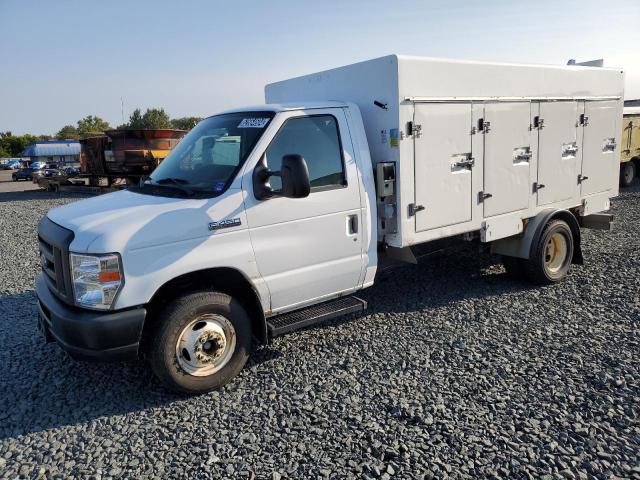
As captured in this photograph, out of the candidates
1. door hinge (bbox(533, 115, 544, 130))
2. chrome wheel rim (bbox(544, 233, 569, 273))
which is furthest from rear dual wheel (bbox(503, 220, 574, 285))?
door hinge (bbox(533, 115, 544, 130))

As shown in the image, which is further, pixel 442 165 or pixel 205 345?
pixel 442 165

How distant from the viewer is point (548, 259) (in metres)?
6.99

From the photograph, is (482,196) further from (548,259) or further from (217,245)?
(217,245)

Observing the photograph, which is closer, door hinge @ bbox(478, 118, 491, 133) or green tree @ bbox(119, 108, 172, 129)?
door hinge @ bbox(478, 118, 491, 133)

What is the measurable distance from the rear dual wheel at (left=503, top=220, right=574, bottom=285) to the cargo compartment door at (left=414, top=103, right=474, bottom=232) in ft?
4.41

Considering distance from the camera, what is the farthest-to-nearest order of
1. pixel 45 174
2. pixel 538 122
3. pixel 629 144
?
pixel 45 174, pixel 629 144, pixel 538 122

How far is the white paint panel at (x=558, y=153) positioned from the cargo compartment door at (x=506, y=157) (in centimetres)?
28

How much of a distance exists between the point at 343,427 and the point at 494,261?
520 centimetres

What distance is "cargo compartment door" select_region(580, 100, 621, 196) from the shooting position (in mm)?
7141

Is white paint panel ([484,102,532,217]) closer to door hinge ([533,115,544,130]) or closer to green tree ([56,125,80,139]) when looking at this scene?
door hinge ([533,115,544,130])

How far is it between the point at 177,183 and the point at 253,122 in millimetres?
861

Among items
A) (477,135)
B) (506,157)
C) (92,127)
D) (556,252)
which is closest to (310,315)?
(477,135)

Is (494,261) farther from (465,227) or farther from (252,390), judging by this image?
(252,390)

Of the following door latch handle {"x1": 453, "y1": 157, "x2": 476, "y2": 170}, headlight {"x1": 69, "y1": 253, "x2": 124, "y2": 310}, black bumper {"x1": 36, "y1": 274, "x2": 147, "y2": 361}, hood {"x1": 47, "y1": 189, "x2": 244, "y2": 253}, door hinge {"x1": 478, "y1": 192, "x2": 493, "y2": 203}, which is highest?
door latch handle {"x1": 453, "y1": 157, "x2": 476, "y2": 170}
